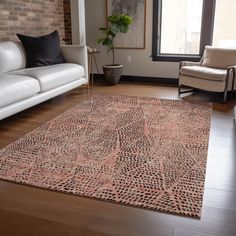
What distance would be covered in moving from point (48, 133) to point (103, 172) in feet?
3.14

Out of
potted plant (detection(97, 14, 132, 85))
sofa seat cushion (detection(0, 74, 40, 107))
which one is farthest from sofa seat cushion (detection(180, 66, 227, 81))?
sofa seat cushion (detection(0, 74, 40, 107))

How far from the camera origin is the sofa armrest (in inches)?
161

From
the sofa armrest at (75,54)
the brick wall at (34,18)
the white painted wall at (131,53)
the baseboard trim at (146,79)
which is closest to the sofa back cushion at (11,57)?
the brick wall at (34,18)

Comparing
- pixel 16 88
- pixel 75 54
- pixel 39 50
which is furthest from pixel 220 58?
pixel 16 88

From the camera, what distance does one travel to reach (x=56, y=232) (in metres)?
1.42

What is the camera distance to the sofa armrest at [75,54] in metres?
4.09

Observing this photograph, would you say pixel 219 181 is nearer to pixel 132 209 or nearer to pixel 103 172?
pixel 132 209

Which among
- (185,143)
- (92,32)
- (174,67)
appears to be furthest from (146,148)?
(92,32)

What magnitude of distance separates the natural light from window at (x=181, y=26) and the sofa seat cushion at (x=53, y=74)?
6.07 ft

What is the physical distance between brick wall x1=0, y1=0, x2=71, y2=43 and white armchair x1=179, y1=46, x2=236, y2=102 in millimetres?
2367

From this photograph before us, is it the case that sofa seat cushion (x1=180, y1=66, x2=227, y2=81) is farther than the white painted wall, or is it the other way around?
the white painted wall

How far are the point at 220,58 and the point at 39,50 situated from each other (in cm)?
256

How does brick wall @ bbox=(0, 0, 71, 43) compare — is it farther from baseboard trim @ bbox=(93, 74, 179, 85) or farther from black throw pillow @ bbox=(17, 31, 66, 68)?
baseboard trim @ bbox=(93, 74, 179, 85)

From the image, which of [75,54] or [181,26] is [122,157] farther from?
[181,26]
